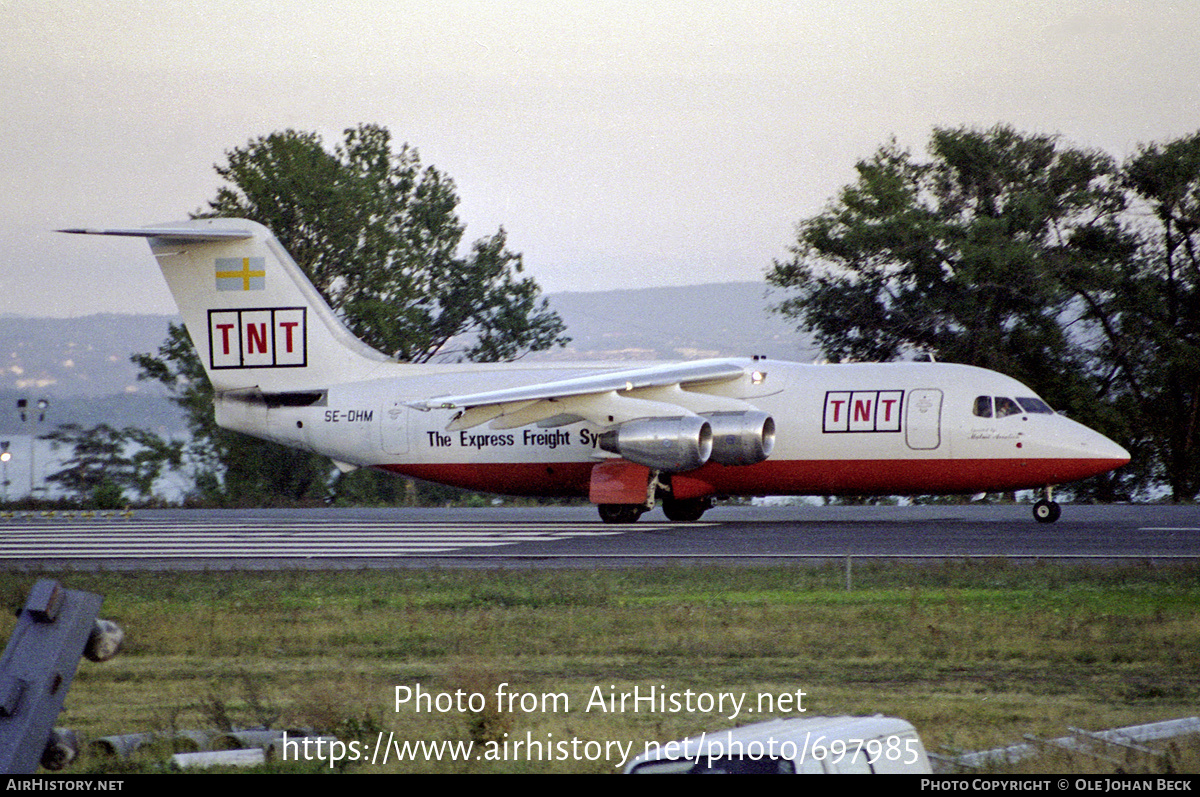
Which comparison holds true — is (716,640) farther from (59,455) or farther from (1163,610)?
(59,455)

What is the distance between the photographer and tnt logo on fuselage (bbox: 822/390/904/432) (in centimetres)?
2277

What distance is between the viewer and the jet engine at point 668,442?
22406mm

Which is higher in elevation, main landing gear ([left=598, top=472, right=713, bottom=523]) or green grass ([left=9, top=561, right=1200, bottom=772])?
main landing gear ([left=598, top=472, right=713, bottom=523])

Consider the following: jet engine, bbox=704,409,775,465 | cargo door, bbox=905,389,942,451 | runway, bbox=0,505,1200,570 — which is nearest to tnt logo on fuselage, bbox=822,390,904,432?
cargo door, bbox=905,389,942,451

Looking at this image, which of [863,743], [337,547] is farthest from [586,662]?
[337,547]

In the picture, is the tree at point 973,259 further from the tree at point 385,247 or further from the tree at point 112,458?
the tree at point 112,458

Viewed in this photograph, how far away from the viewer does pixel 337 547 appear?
20.7 metres

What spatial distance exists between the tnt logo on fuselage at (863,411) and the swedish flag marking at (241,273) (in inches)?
459

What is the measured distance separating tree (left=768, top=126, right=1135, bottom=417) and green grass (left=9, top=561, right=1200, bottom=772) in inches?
820

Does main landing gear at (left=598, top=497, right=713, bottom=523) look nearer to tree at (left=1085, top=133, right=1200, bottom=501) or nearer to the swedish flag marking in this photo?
the swedish flag marking

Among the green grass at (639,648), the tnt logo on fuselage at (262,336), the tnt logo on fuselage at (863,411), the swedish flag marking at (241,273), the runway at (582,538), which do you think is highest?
the swedish flag marking at (241,273)

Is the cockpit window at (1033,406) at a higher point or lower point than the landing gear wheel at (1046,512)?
higher

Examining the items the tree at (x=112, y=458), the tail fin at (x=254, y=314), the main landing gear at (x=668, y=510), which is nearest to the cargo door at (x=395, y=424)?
the tail fin at (x=254, y=314)

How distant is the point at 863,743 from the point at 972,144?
35.0 m
